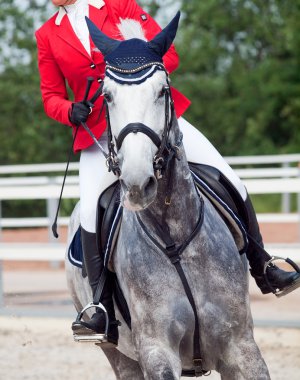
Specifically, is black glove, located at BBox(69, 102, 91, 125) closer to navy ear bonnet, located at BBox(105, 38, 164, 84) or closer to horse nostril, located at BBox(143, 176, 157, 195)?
navy ear bonnet, located at BBox(105, 38, 164, 84)

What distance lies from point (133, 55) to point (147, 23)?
842mm

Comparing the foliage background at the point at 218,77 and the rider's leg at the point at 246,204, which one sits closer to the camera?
the rider's leg at the point at 246,204

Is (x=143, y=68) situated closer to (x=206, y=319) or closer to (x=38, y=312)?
(x=206, y=319)

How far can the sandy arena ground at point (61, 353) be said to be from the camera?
880 centimetres

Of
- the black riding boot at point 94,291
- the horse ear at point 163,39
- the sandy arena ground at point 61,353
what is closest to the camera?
the horse ear at point 163,39

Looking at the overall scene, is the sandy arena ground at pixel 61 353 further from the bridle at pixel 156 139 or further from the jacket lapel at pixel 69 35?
the bridle at pixel 156 139

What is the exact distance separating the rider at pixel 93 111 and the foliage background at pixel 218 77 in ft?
73.1

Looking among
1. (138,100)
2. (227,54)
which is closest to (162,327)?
(138,100)

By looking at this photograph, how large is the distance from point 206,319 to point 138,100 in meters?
1.22

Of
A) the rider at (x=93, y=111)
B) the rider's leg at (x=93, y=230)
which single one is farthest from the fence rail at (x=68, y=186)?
the rider's leg at (x=93, y=230)

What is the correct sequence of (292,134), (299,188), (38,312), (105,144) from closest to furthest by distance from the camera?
(105,144) → (299,188) → (38,312) → (292,134)

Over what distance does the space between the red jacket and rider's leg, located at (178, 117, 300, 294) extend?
0.78ft

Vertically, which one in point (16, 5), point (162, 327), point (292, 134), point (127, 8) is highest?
point (127, 8)

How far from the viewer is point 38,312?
36.3 ft
